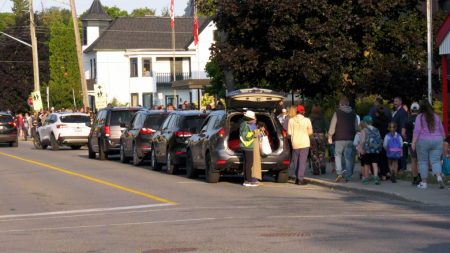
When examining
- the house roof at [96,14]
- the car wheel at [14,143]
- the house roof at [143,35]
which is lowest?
the car wheel at [14,143]

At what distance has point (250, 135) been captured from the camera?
873 inches

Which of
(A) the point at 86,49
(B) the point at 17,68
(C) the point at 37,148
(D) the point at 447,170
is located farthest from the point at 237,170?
(B) the point at 17,68

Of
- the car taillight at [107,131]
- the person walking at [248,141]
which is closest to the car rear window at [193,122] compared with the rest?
the person walking at [248,141]

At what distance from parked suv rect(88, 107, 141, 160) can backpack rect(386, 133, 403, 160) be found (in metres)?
14.4

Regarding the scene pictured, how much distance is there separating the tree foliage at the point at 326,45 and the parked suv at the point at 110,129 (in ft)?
21.3

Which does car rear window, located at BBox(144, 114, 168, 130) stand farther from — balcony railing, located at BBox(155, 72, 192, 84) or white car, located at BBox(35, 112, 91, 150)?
balcony railing, located at BBox(155, 72, 192, 84)

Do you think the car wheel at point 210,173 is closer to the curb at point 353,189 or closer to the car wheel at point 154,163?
the curb at point 353,189

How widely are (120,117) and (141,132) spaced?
4.59m

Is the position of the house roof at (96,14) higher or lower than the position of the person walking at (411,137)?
higher

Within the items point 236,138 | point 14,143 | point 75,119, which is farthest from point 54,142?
point 236,138

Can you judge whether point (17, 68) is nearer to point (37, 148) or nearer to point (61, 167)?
point (37, 148)

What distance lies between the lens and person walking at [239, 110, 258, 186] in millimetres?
22141

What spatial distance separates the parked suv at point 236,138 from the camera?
75.1ft

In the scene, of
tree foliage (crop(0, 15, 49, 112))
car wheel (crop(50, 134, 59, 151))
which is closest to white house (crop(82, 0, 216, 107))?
tree foliage (crop(0, 15, 49, 112))
